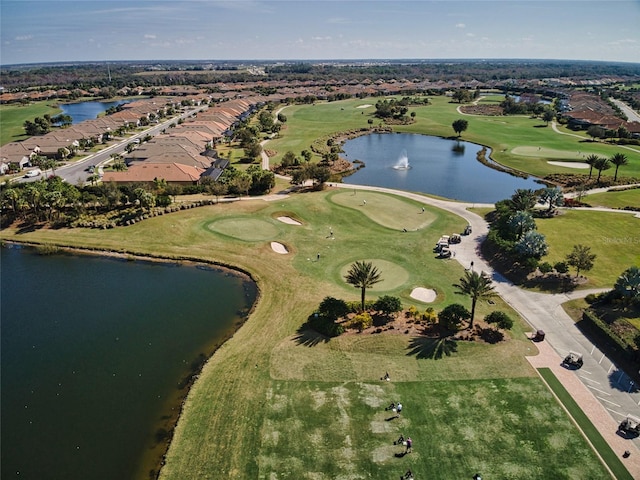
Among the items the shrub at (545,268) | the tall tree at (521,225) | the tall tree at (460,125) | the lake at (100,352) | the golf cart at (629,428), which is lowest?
the lake at (100,352)

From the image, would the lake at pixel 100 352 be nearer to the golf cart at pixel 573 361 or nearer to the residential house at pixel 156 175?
the residential house at pixel 156 175

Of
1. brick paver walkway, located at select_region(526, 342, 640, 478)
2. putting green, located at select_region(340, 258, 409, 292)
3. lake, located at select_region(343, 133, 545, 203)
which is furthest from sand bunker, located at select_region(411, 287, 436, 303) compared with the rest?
lake, located at select_region(343, 133, 545, 203)

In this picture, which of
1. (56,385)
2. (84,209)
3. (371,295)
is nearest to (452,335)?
(371,295)

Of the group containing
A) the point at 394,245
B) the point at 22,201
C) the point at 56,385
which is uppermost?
the point at 22,201

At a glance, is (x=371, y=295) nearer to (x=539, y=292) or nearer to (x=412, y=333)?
(x=412, y=333)

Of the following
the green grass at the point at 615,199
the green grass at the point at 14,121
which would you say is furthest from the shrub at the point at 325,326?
the green grass at the point at 14,121

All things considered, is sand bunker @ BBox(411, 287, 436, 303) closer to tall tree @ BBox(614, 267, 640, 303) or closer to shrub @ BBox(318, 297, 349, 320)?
shrub @ BBox(318, 297, 349, 320)
